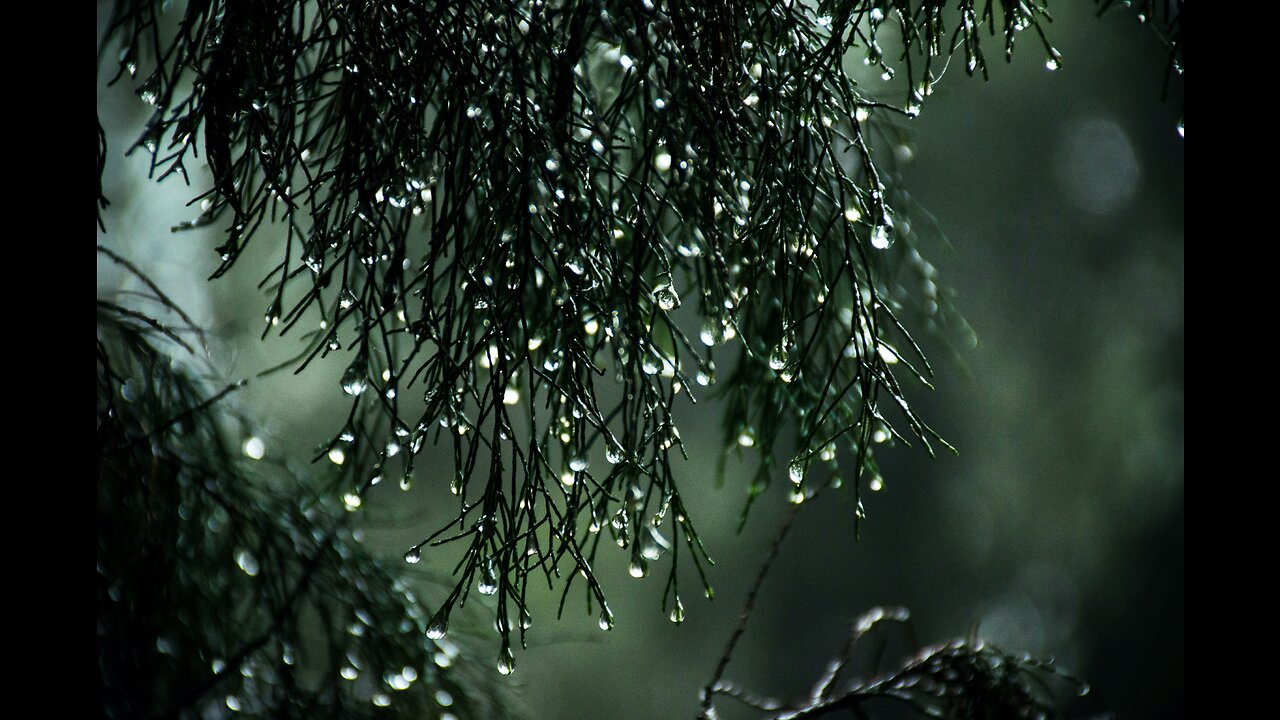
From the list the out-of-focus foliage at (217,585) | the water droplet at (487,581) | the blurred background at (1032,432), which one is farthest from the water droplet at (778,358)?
the blurred background at (1032,432)

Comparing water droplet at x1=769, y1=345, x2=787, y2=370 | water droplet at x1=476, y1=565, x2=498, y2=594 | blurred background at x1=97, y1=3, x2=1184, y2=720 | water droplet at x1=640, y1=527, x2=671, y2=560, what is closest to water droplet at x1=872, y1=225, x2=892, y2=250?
water droplet at x1=769, y1=345, x2=787, y2=370

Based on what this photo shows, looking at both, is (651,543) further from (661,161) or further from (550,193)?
(661,161)

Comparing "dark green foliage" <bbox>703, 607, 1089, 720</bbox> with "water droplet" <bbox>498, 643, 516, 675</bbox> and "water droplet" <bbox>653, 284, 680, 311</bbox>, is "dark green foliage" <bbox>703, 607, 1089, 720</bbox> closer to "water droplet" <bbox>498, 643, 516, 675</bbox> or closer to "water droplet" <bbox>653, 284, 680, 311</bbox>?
"water droplet" <bbox>498, 643, 516, 675</bbox>

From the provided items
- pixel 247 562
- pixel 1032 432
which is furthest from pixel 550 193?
pixel 1032 432

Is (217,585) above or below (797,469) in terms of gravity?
above

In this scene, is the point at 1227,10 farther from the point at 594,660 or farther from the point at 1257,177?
the point at 594,660

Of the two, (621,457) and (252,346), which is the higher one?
(252,346)

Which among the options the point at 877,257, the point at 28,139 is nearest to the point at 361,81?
the point at 28,139
